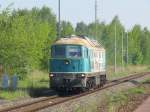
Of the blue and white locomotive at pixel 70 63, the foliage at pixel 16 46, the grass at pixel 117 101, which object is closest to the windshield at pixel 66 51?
the blue and white locomotive at pixel 70 63

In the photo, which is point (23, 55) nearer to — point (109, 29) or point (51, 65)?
point (51, 65)

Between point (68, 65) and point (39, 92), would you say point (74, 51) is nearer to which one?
point (68, 65)

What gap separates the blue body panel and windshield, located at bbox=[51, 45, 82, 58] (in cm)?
31

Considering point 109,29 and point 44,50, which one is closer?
point 44,50

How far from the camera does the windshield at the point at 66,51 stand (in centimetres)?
3522

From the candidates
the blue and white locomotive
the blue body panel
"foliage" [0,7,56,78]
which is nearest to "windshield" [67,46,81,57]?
the blue and white locomotive

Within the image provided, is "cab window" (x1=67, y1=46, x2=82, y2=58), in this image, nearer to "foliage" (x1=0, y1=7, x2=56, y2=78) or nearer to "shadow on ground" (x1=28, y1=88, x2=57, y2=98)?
"shadow on ground" (x1=28, y1=88, x2=57, y2=98)

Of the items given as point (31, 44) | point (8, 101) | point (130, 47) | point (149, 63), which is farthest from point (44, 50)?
point (149, 63)

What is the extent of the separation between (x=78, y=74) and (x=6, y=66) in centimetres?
707

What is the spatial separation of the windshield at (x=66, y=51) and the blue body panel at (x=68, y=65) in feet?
1.02

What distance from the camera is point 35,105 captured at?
27.8 m

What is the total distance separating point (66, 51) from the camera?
3522 centimetres

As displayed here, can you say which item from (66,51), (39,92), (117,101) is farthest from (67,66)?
(117,101)

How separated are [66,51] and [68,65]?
86 centimetres
